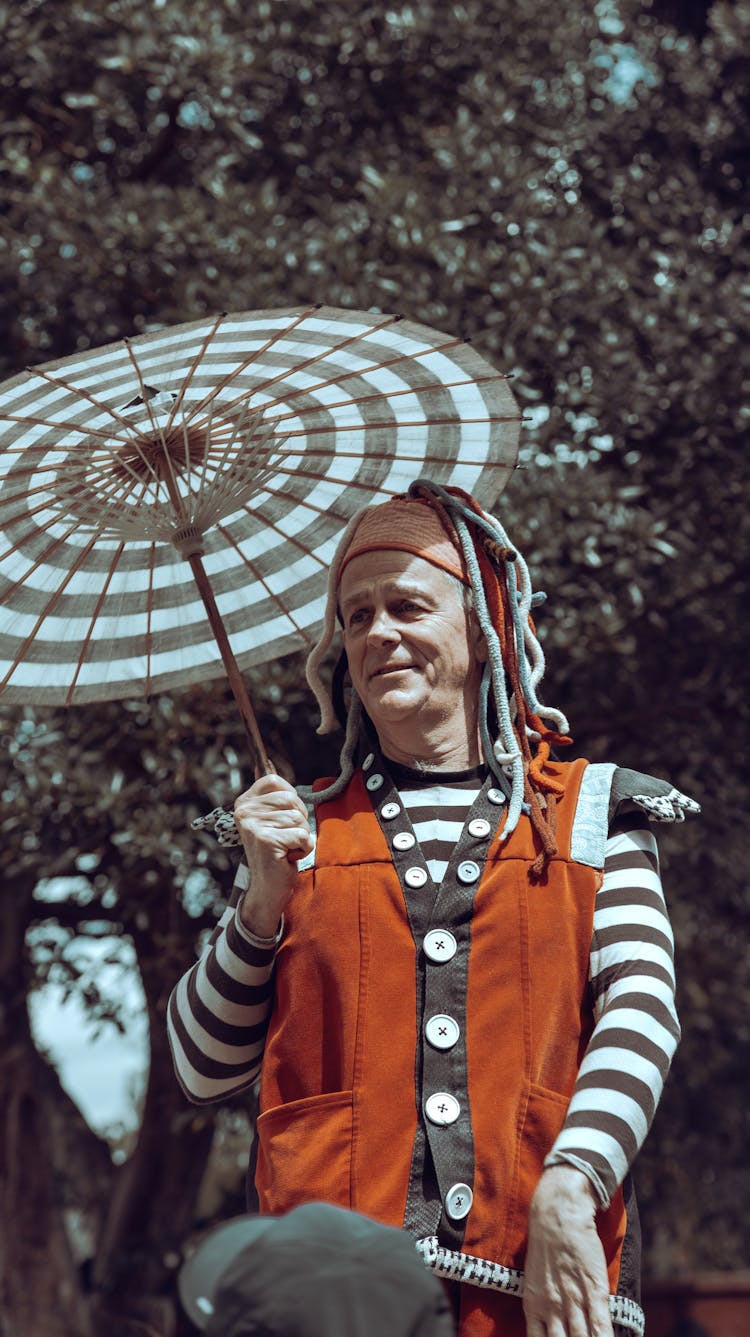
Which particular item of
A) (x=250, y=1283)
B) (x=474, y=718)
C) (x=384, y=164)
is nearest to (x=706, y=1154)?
(x=384, y=164)

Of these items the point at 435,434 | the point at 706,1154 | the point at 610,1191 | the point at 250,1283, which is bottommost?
the point at 706,1154

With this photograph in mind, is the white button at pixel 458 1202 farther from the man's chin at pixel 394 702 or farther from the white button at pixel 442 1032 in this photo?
the man's chin at pixel 394 702

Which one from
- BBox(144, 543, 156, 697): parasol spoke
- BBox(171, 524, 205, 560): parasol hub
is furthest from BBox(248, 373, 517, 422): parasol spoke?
BBox(144, 543, 156, 697): parasol spoke

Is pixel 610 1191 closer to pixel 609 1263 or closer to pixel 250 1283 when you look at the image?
pixel 609 1263

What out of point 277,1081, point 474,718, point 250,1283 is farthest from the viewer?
point 474,718

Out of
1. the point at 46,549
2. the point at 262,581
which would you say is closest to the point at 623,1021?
the point at 262,581

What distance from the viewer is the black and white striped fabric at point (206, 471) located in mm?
3162

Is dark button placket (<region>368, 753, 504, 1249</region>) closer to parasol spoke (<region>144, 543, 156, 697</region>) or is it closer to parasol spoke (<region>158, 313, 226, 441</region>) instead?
parasol spoke (<region>144, 543, 156, 697</region>)

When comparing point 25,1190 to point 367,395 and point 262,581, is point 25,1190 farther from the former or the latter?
point 367,395

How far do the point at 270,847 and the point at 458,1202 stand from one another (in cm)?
69

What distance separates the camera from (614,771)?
285 centimetres

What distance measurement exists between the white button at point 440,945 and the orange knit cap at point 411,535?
0.80m

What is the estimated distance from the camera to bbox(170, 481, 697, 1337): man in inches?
95.3

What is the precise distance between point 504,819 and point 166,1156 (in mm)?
5094
